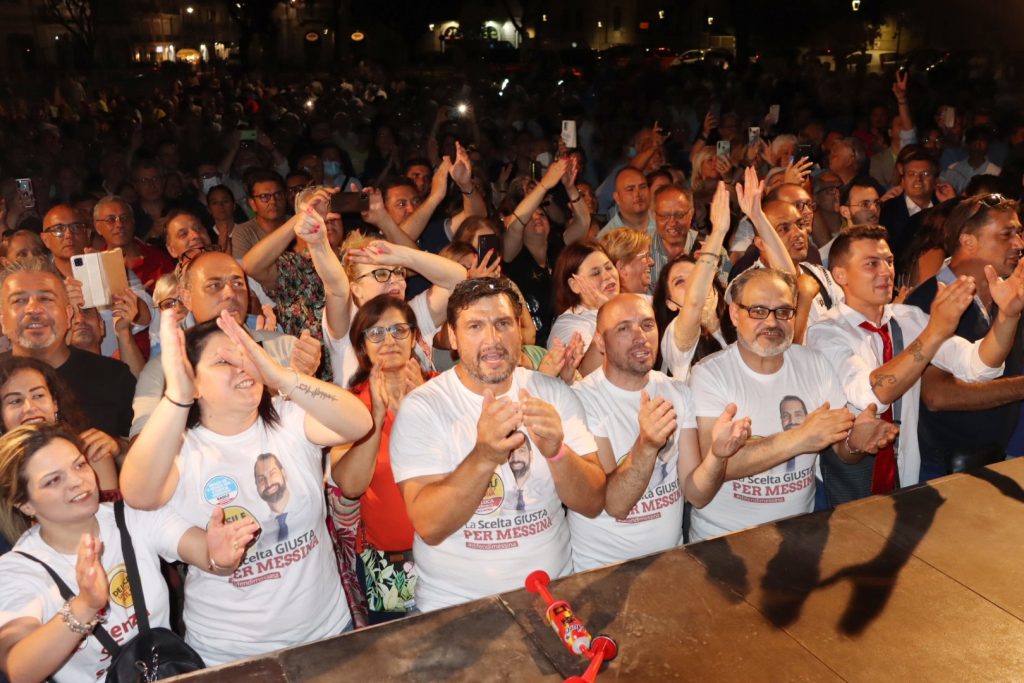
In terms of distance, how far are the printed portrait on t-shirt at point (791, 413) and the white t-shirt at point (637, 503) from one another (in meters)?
0.36

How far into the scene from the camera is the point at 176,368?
2.75 metres

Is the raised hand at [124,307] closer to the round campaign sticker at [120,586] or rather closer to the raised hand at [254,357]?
the raised hand at [254,357]

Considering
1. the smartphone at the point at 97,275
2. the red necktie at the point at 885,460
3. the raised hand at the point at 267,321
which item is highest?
the smartphone at the point at 97,275

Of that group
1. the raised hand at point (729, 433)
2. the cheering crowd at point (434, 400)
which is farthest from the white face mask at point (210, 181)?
the raised hand at point (729, 433)

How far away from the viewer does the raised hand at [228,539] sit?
8.74 feet

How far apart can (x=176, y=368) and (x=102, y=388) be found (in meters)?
1.35

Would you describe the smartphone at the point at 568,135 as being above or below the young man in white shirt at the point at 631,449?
above

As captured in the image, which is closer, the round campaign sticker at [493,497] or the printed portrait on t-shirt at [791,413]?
the round campaign sticker at [493,497]

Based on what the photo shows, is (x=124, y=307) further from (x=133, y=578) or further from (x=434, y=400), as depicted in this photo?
(x=434, y=400)

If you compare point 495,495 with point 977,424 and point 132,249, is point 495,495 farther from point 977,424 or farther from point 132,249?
point 132,249

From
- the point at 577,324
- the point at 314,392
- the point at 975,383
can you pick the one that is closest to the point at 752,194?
the point at 577,324

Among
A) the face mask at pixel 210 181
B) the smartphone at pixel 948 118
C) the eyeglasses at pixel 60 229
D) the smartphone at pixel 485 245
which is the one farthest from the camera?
the smartphone at pixel 948 118

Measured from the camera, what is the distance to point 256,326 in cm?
468

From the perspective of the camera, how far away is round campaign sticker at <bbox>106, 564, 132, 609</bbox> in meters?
2.76
